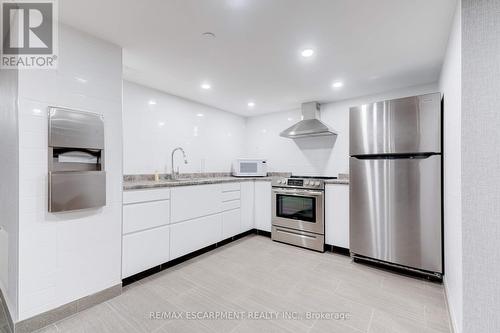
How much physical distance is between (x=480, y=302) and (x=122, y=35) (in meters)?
3.07

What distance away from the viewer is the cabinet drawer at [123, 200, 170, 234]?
6.95 feet

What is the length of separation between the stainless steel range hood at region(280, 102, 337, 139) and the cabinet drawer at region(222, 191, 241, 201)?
1290 millimetres

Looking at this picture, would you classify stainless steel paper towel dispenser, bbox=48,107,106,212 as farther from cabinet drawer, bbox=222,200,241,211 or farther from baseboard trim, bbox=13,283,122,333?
cabinet drawer, bbox=222,200,241,211

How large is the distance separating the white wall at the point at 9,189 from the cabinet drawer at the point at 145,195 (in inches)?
28.8

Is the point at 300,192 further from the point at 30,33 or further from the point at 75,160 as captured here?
the point at 30,33

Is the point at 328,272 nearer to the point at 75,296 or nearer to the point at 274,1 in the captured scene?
the point at 75,296

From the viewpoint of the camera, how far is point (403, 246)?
2.37m

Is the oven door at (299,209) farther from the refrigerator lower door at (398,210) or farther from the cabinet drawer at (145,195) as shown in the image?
the cabinet drawer at (145,195)

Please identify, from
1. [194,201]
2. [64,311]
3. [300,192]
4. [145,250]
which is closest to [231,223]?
[194,201]

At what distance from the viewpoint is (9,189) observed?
1.65 metres

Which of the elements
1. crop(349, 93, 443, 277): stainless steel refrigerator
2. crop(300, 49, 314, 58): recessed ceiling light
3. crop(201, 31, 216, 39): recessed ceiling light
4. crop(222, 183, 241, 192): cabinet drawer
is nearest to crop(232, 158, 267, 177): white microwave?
crop(222, 183, 241, 192): cabinet drawer

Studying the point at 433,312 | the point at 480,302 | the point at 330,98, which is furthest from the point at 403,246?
the point at 330,98

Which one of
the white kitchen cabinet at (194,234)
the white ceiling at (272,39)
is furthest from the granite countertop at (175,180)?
the white ceiling at (272,39)

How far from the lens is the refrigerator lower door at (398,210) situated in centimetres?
222
